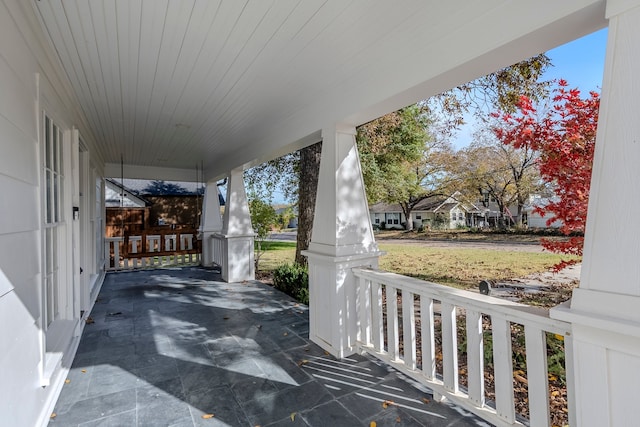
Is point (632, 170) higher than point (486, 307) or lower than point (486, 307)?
higher

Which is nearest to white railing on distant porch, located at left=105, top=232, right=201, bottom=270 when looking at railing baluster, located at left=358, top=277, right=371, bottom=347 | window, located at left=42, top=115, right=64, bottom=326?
window, located at left=42, top=115, right=64, bottom=326

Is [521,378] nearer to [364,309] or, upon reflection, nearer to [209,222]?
[364,309]

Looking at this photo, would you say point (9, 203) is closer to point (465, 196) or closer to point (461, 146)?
point (461, 146)

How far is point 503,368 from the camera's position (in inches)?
72.2

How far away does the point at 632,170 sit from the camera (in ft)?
3.84

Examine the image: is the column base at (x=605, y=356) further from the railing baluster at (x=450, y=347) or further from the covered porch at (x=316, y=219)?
the railing baluster at (x=450, y=347)

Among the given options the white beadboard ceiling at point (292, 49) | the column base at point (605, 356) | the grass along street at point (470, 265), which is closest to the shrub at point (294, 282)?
the grass along street at point (470, 265)

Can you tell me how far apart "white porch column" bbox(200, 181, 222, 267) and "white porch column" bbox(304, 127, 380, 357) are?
5416 mm

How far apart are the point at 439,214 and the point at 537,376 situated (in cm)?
2315

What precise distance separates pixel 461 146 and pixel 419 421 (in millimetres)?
14803

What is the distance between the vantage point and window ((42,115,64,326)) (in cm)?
255

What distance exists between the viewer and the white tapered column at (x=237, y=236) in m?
6.21

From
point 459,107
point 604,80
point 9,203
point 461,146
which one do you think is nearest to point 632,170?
point 604,80

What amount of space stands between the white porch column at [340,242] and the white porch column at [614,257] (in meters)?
1.88
